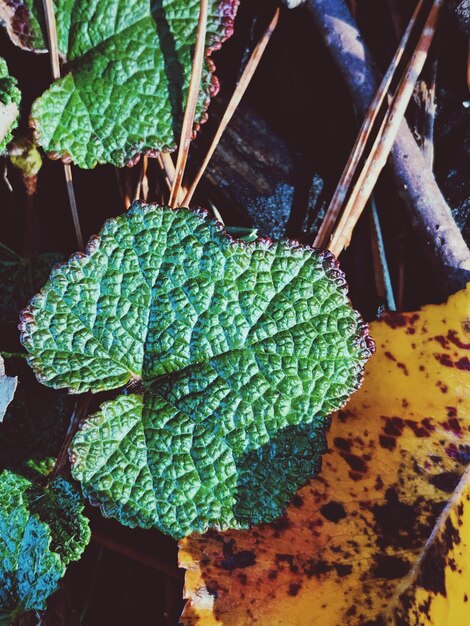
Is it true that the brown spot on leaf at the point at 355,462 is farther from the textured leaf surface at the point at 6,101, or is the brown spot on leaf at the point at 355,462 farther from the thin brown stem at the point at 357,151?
the textured leaf surface at the point at 6,101

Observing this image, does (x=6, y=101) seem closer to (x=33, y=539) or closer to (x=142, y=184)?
(x=142, y=184)

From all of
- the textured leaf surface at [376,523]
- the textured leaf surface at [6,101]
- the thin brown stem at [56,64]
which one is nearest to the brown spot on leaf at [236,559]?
the textured leaf surface at [376,523]

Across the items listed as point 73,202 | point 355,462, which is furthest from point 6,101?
point 355,462

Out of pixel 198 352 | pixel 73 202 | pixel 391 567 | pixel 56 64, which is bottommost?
pixel 391 567

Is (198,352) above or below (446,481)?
above

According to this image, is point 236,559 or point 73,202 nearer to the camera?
point 236,559

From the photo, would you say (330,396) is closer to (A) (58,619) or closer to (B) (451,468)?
(B) (451,468)

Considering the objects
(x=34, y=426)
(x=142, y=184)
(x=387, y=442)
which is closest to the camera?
(x=387, y=442)

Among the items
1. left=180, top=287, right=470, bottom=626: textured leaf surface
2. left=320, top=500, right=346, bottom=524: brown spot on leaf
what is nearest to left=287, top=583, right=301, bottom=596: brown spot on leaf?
left=180, top=287, right=470, bottom=626: textured leaf surface
